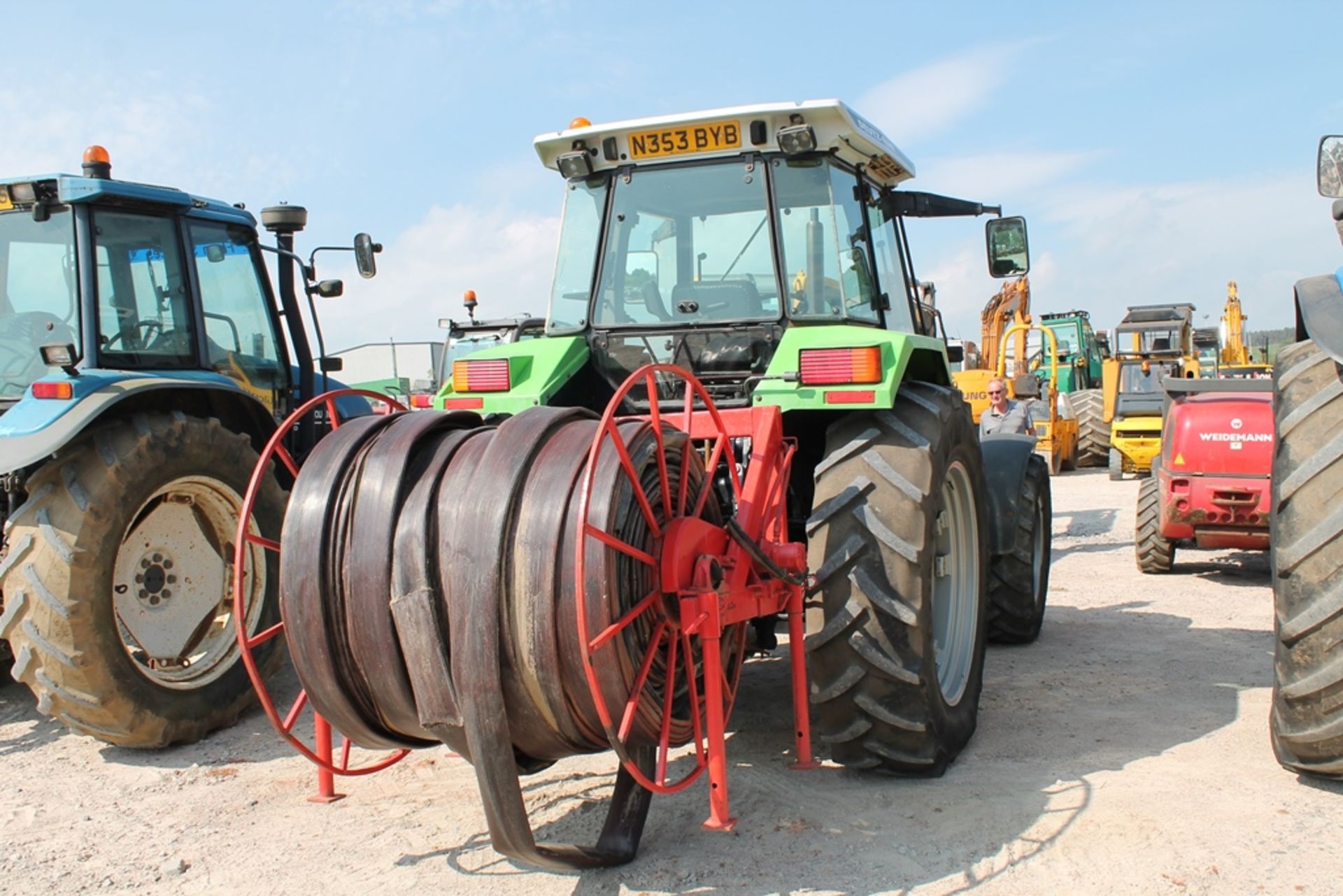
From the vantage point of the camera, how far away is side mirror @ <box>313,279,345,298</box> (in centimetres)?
647

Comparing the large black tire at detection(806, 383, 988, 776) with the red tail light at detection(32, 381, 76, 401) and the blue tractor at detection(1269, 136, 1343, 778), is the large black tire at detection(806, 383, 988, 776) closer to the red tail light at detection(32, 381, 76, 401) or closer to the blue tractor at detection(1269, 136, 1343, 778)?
the blue tractor at detection(1269, 136, 1343, 778)

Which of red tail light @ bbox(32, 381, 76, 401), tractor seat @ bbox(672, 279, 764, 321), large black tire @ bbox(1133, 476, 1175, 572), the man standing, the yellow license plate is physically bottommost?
large black tire @ bbox(1133, 476, 1175, 572)

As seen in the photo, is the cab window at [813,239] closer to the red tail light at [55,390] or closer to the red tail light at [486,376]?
the red tail light at [486,376]

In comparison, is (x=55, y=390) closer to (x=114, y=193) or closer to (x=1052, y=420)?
(x=114, y=193)

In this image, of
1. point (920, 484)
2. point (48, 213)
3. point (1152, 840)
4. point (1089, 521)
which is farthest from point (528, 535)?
point (1089, 521)

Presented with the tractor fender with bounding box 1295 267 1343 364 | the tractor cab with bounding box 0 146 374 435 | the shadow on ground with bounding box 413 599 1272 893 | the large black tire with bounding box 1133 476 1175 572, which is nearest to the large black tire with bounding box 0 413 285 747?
the tractor cab with bounding box 0 146 374 435

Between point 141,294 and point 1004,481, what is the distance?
4.36m

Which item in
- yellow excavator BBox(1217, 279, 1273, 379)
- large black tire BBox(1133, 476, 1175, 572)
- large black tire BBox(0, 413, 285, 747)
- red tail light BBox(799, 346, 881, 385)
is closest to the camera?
red tail light BBox(799, 346, 881, 385)

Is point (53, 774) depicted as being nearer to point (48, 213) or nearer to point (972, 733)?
point (48, 213)

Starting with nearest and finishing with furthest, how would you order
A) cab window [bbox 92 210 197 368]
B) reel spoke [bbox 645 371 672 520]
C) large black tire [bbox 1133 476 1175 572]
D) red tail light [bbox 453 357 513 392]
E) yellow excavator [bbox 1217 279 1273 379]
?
reel spoke [bbox 645 371 672 520] → red tail light [bbox 453 357 513 392] → cab window [bbox 92 210 197 368] → large black tire [bbox 1133 476 1175 572] → yellow excavator [bbox 1217 279 1273 379]

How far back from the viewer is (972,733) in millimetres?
4250

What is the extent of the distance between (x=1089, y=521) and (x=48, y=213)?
9388 millimetres

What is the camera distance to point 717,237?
4656 millimetres

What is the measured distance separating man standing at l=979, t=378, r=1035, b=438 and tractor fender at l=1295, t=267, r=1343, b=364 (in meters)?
5.49
